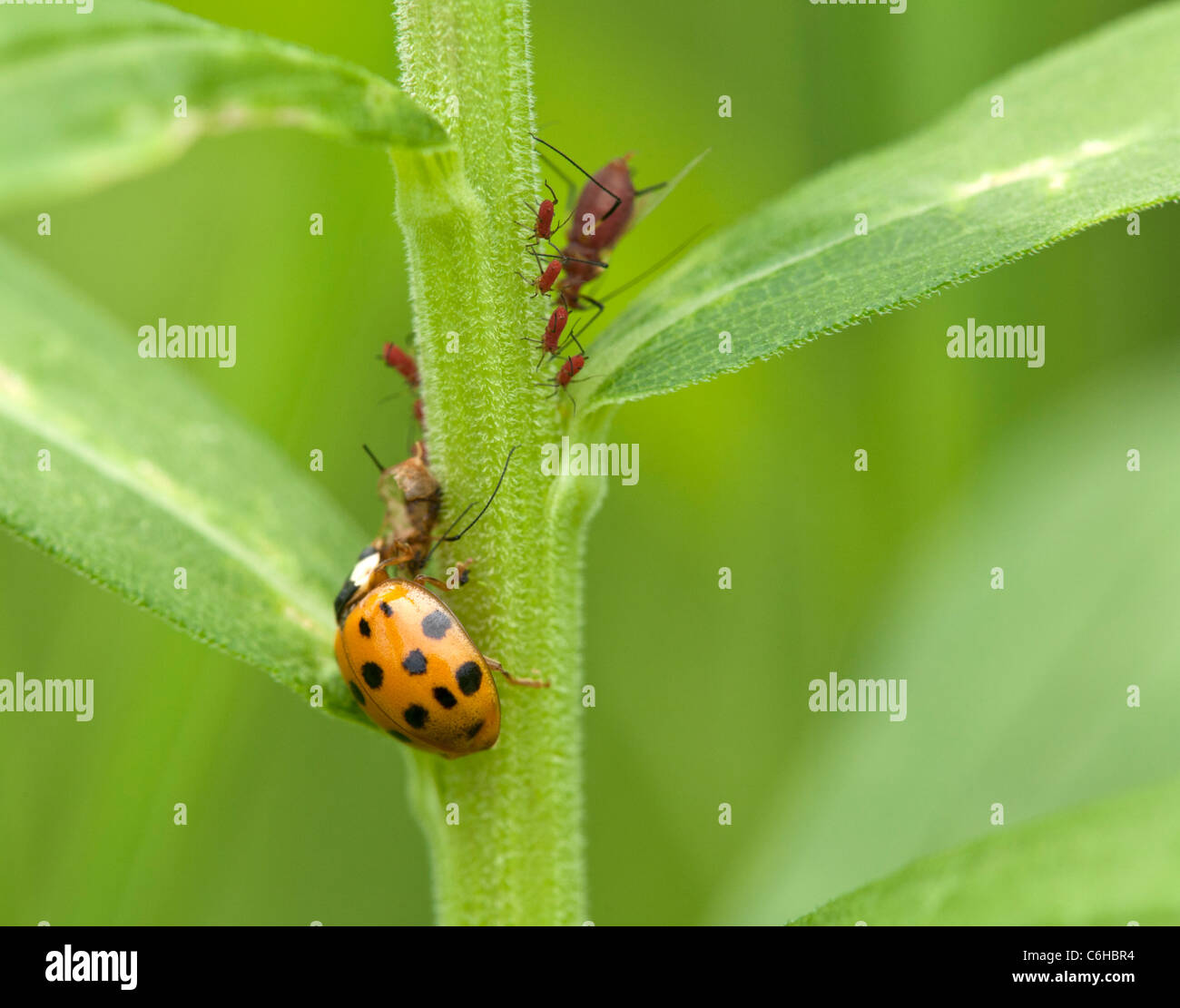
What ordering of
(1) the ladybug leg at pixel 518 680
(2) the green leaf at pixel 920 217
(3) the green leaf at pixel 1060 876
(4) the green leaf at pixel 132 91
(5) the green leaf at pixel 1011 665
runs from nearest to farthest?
(4) the green leaf at pixel 132 91, (3) the green leaf at pixel 1060 876, (2) the green leaf at pixel 920 217, (1) the ladybug leg at pixel 518 680, (5) the green leaf at pixel 1011 665

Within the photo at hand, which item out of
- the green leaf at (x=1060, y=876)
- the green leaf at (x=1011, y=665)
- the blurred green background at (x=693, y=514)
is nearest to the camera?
the green leaf at (x=1060, y=876)

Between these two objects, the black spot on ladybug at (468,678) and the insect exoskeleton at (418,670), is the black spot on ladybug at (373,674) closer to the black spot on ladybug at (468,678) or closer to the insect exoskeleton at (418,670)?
the insect exoskeleton at (418,670)

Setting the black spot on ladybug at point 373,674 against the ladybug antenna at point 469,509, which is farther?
the black spot on ladybug at point 373,674

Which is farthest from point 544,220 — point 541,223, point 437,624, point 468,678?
point 468,678

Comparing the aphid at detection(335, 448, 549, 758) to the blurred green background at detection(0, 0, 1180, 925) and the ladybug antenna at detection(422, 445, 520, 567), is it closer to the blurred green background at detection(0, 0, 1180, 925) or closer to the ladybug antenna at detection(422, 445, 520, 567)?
the ladybug antenna at detection(422, 445, 520, 567)

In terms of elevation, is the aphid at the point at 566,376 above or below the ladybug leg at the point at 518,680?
above

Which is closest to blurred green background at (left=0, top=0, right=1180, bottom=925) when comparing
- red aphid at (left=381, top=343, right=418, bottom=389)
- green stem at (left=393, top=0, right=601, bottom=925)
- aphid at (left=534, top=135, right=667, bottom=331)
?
aphid at (left=534, top=135, right=667, bottom=331)

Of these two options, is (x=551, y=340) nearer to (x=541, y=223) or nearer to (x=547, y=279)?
(x=547, y=279)

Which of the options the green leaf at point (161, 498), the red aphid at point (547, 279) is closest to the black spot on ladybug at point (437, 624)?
the green leaf at point (161, 498)
